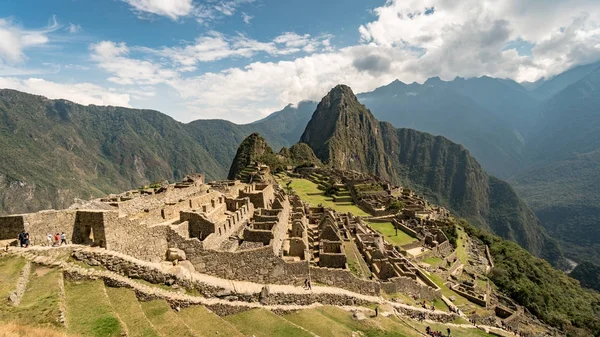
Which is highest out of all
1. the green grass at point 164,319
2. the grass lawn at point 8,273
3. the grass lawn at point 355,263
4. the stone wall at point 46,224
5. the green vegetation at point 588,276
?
the stone wall at point 46,224

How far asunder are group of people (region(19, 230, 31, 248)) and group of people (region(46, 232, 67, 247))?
665mm

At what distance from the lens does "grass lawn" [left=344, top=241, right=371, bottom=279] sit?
2312cm

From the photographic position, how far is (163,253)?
53.7ft

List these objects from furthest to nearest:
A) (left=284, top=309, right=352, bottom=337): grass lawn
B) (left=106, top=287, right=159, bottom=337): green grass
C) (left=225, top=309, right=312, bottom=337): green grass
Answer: (left=284, top=309, right=352, bottom=337): grass lawn, (left=225, top=309, right=312, bottom=337): green grass, (left=106, top=287, right=159, bottom=337): green grass

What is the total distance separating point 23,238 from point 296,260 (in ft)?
42.0

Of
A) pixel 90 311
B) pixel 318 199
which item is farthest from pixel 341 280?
pixel 318 199

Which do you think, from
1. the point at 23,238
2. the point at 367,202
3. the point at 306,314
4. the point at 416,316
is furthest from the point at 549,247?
the point at 23,238

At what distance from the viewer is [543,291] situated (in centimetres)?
5119

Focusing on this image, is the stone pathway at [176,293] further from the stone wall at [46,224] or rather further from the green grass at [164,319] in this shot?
the stone wall at [46,224]

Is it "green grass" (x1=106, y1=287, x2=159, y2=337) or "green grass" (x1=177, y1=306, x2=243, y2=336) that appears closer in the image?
"green grass" (x1=106, y1=287, x2=159, y2=337)

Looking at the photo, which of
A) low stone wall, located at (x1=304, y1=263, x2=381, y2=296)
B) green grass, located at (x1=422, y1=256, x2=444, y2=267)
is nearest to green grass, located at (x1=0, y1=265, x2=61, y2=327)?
low stone wall, located at (x1=304, y1=263, x2=381, y2=296)

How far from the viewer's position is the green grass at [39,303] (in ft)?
30.8

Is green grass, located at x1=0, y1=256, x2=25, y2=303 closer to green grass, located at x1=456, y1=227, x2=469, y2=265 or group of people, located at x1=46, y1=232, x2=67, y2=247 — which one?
group of people, located at x1=46, y1=232, x2=67, y2=247

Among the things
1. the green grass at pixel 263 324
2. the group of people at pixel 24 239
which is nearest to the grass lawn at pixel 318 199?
the green grass at pixel 263 324
